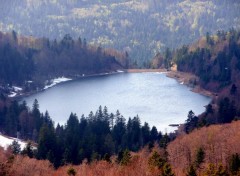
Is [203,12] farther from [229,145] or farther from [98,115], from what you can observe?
[229,145]

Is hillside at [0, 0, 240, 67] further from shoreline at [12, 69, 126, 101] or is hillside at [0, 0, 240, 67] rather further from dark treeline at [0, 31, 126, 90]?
shoreline at [12, 69, 126, 101]

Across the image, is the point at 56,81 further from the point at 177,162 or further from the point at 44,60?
the point at 177,162

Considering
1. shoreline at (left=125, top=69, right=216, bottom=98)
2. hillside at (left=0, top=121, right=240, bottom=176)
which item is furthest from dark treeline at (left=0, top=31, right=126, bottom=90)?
hillside at (left=0, top=121, right=240, bottom=176)

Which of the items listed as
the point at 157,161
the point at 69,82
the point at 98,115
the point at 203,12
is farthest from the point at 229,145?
the point at 203,12

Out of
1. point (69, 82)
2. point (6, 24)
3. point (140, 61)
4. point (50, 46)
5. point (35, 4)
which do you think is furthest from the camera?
point (35, 4)

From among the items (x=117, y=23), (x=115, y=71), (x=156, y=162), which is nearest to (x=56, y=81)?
(x=115, y=71)

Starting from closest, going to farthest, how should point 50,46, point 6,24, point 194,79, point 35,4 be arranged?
point 194,79
point 50,46
point 6,24
point 35,4

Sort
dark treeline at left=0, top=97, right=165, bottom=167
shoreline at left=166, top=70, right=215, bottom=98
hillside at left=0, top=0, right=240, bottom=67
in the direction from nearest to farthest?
dark treeline at left=0, top=97, right=165, bottom=167 → shoreline at left=166, top=70, right=215, bottom=98 → hillside at left=0, top=0, right=240, bottom=67
